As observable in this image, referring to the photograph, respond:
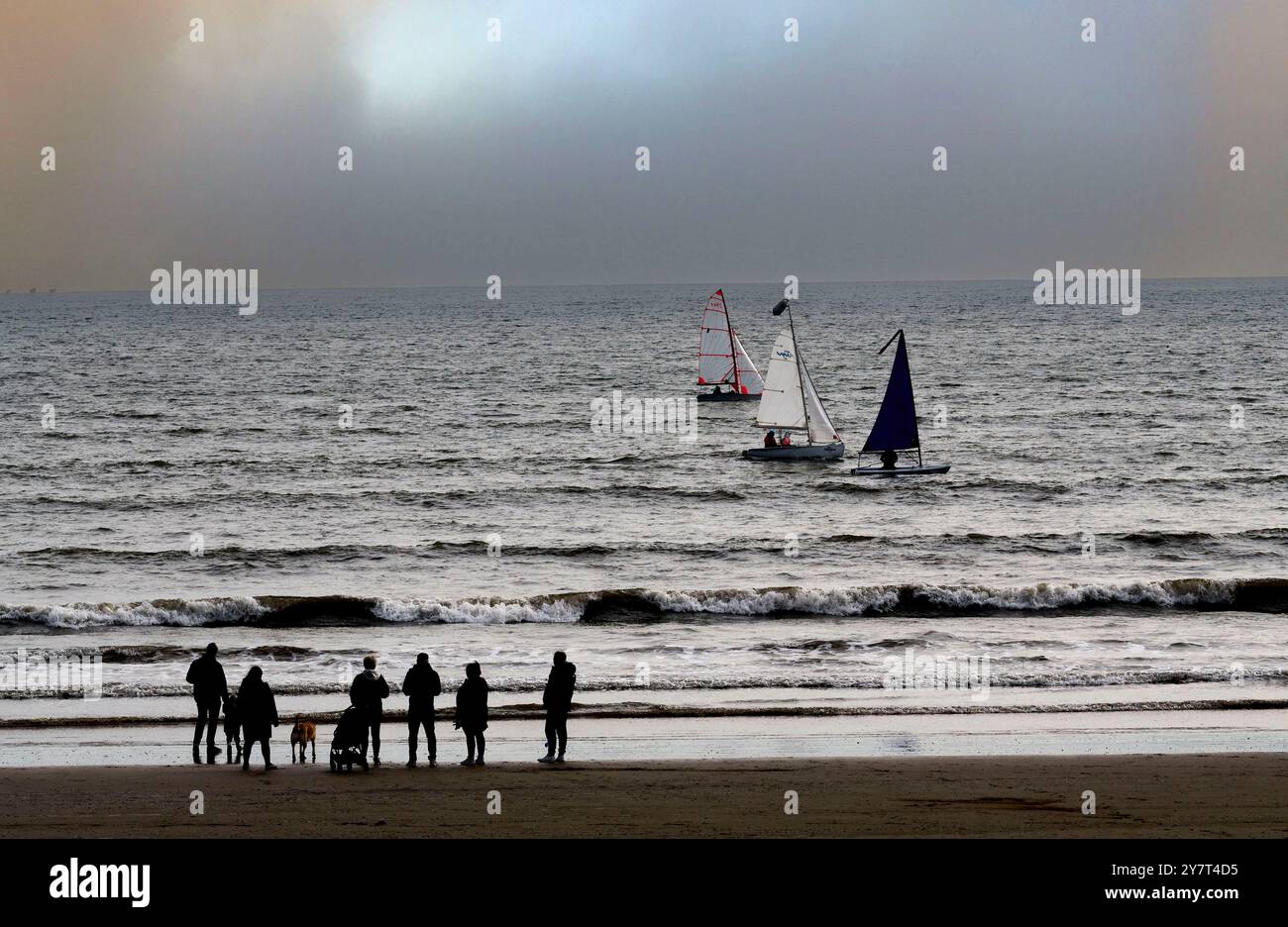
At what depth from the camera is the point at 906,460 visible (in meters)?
56.6

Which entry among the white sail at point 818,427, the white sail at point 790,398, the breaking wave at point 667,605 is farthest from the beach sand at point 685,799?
the white sail at point 818,427

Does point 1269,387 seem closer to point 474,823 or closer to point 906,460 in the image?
point 906,460

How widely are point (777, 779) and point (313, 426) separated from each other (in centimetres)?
5920

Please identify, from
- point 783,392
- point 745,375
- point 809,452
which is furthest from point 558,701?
point 745,375

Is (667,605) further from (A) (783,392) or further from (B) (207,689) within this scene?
(A) (783,392)

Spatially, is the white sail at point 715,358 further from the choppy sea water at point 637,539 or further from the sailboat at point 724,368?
A: the choppy sea water at point 637,539

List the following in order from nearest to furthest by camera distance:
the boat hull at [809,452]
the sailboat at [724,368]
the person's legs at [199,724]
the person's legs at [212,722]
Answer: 1. the person's legs at [212,722]
2. the person's legs at [199,724]
3. the boat hull at [809,452]
4. the sailboat at [724,368]

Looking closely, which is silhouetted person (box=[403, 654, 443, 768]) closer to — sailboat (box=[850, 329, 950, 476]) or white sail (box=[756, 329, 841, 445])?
sailboat (box=[850, 329, 950, 476])

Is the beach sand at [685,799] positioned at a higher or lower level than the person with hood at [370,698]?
lower

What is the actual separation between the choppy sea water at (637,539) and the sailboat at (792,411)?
1424 mm

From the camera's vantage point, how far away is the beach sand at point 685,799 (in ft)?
46.8

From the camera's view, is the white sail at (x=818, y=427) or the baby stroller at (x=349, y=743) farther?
the white sail at (x=818, y=427)

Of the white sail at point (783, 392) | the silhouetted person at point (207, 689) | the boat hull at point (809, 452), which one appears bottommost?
the silhouetted person at point (207, 689)
